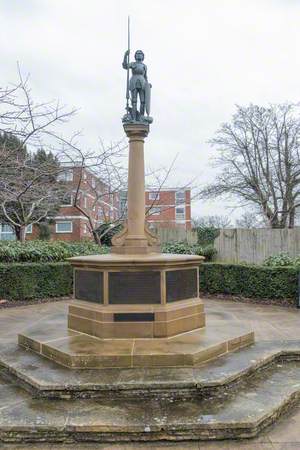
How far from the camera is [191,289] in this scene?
5832 millimetres

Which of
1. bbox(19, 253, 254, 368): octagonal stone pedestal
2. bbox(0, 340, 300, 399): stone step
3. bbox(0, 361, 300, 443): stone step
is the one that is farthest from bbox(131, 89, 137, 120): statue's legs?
bbox(0, 361, 300, 443): stone step

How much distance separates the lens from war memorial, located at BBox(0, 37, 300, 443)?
3.29 meters

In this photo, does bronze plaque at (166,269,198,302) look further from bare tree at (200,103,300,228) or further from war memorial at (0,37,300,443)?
bare tree at (200,103,300,228)

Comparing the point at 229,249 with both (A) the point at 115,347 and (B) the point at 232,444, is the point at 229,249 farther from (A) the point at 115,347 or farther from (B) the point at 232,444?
(B) the point at 232,444

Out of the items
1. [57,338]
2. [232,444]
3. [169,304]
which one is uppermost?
[169,304]

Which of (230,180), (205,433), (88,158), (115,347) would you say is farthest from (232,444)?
(230,180)

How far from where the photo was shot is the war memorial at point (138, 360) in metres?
3.29

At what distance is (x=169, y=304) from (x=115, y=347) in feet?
3.25

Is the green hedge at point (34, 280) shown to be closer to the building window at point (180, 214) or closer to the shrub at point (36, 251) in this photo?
the shrub at point (36, 251)

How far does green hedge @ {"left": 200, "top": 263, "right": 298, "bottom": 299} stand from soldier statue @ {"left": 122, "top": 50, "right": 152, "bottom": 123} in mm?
5343

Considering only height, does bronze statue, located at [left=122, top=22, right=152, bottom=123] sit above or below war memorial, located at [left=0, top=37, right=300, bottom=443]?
above

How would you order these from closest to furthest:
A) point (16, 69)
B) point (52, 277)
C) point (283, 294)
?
point (16, 69), point (283, 294), point (52, 277)

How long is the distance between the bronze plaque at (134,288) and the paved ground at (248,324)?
1.34 m

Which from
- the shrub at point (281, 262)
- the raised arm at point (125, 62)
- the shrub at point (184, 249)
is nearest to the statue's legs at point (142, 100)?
the raised arm at point (125, 62)
